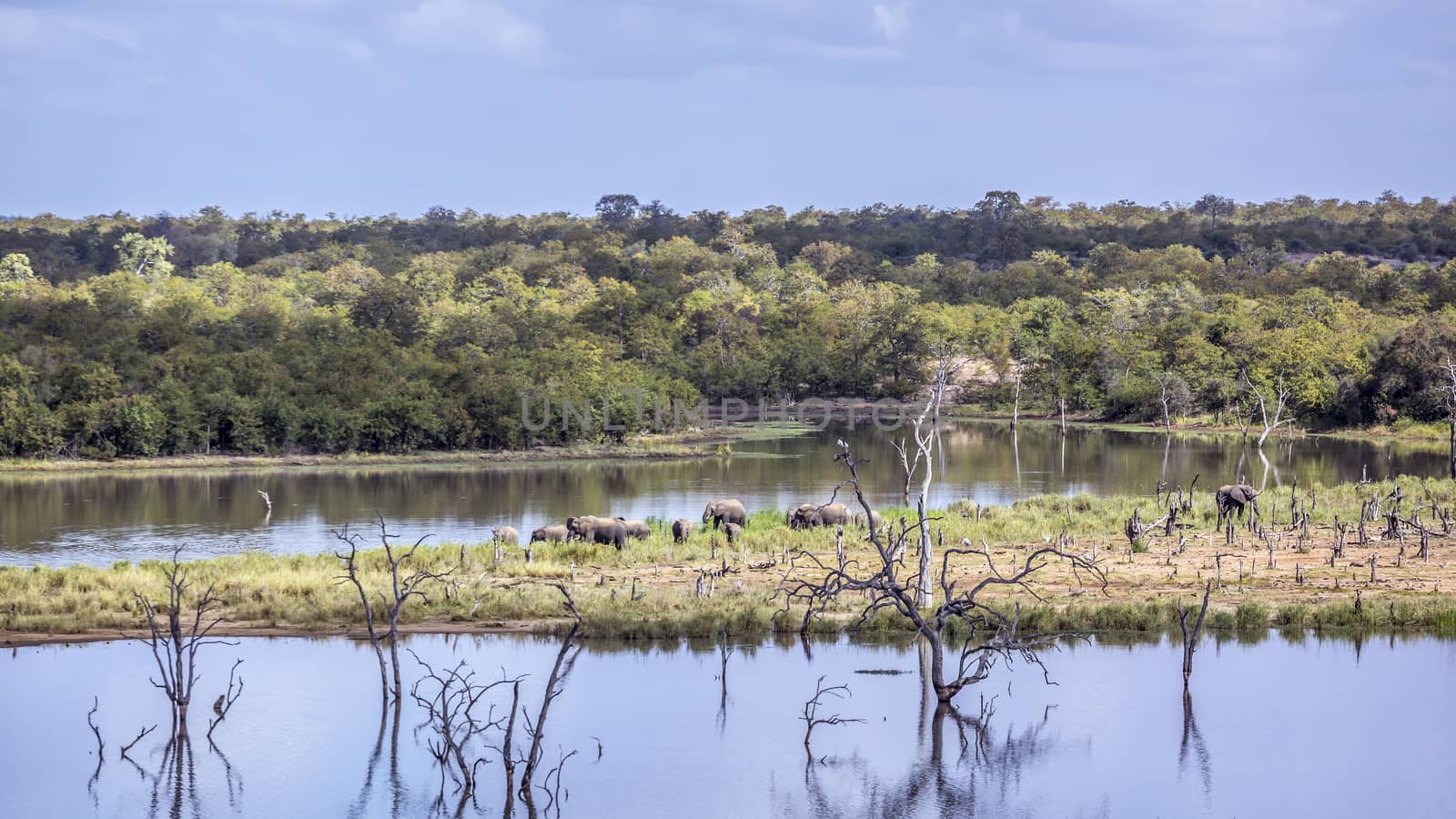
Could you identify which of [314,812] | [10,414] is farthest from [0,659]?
[10,414]

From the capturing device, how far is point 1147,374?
75.2 m

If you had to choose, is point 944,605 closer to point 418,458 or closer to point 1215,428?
point 418,458

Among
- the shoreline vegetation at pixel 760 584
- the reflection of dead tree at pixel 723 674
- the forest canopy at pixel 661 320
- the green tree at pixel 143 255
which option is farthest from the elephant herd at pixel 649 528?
the green tree at pixel 143 255

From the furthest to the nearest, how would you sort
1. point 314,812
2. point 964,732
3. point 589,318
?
point 589,318, point 964,732, point 314,812

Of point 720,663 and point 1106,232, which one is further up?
point 1106,232

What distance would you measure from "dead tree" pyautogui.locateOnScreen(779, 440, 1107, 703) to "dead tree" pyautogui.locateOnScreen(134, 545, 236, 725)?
7.33m

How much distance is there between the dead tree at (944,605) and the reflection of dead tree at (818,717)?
3.13 ft

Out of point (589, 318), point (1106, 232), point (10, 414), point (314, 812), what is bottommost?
point (314, 812)

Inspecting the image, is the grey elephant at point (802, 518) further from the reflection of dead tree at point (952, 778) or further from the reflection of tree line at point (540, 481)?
the reflection of dead tree at point (952, 778)

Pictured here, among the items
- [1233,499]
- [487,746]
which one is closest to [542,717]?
[487,746]

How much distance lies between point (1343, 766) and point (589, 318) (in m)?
68.7

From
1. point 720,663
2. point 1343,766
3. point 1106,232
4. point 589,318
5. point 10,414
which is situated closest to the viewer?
point 1343,766

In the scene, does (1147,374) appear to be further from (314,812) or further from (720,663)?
(314,812)

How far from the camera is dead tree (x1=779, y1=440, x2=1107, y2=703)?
681 inches
